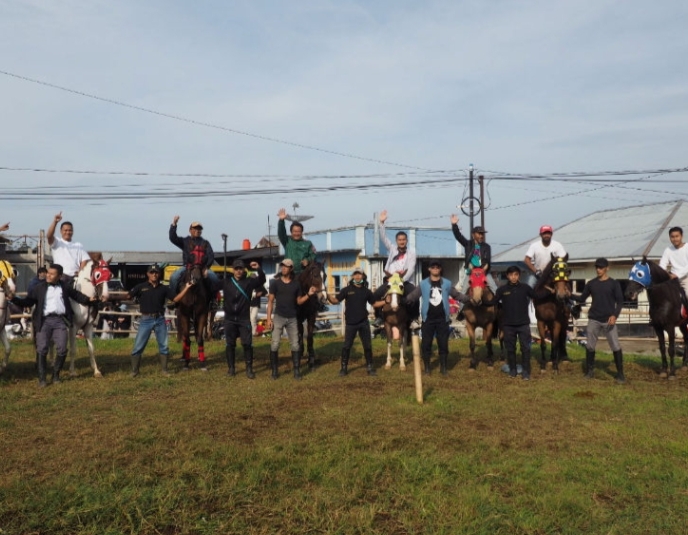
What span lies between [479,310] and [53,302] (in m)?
7.85

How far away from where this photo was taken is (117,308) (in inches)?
1033

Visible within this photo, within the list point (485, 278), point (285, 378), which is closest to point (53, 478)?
point (285, 378)

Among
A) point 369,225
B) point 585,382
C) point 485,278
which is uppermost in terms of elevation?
point 369,225

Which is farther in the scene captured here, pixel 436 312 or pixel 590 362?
pixel 436 312

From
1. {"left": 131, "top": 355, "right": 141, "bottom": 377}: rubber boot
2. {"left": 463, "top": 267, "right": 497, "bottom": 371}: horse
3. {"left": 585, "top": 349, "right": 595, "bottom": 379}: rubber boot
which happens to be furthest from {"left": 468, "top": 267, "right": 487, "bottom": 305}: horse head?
{"left": 131, "top": 355, "right": 141, "bottom": 377}: rubber boot

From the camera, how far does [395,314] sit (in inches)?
507

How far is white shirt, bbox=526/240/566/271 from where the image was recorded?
12492 mm

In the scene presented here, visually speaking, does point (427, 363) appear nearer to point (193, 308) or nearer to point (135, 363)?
point (193, 308)

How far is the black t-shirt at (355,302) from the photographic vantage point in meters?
11.9

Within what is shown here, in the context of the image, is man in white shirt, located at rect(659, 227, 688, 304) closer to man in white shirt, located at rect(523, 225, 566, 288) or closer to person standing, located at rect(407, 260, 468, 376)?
man in white shirt, located at rect(523, 225, 566, 288)

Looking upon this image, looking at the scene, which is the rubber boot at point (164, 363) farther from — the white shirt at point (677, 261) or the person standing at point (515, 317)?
the white shirt at point (677, 261)

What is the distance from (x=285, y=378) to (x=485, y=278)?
4.26m

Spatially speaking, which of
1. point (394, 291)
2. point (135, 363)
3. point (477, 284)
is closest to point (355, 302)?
point (394, 291)

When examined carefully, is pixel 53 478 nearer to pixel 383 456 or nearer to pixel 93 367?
pixel 383 456
